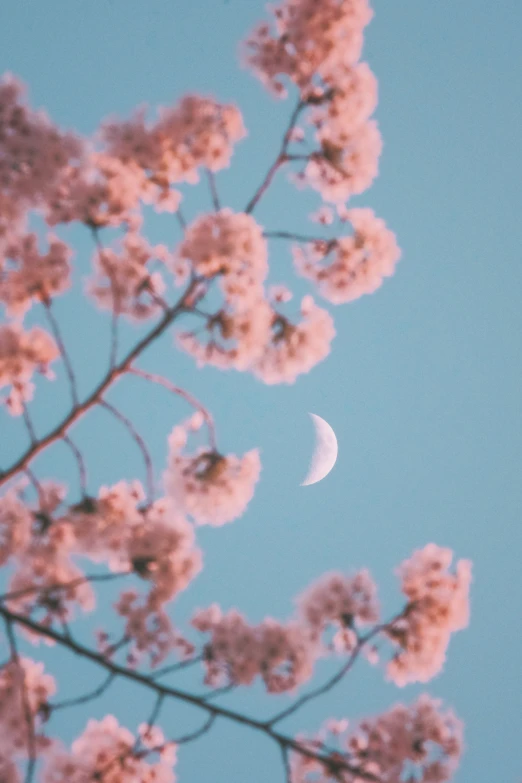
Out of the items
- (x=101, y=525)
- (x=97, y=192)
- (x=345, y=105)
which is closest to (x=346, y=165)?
(x=345, y=105)

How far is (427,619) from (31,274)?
410cm

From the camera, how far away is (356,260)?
6.63 m

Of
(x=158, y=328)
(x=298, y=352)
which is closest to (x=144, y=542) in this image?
(x=158, y=328)

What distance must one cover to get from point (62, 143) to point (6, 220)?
0.76 metres

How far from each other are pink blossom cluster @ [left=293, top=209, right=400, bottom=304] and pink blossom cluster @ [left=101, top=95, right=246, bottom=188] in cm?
129

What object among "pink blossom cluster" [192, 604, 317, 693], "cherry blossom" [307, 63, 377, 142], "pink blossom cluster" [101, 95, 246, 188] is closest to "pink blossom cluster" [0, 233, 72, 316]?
"pink blossom cluster" [101, 95, 246, 188]

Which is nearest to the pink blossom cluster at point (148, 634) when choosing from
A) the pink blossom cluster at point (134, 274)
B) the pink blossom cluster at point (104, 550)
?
the pink blossom cluster at point (104, 550)

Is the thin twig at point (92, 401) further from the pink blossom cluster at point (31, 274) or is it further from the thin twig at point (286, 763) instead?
the thin twig at point (286, 763)

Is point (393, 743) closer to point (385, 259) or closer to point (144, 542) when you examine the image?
point (144, 542)

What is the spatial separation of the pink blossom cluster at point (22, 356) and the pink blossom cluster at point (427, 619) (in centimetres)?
340

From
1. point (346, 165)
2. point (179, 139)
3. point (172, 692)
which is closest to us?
point (172, 692)

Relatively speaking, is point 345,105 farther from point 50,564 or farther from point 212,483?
point 50,564

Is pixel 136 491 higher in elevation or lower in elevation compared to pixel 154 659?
higher

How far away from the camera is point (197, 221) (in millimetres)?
5625
